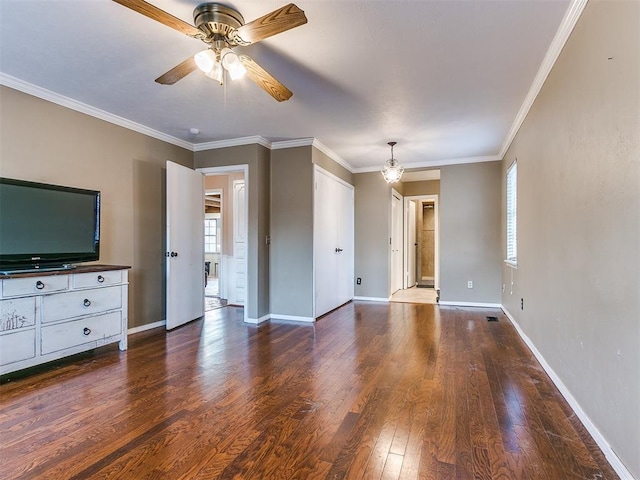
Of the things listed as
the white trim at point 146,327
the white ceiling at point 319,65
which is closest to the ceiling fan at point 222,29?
the white ceiling at point 319,65

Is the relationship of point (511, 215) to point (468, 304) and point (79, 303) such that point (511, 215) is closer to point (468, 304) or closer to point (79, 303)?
point (468, 304)

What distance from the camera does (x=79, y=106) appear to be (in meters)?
3.36

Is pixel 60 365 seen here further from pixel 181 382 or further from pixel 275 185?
pixel 275 185

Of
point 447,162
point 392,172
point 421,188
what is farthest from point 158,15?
point 421,188

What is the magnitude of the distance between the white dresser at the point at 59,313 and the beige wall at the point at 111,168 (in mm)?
657

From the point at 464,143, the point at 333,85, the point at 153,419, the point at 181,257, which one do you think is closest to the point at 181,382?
the point at 153,419

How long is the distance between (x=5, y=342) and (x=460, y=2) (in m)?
3.72

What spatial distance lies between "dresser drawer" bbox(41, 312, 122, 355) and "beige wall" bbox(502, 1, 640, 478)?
12.0ft

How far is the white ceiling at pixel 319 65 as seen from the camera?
2.04 metres

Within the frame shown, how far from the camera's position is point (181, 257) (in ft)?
14.0

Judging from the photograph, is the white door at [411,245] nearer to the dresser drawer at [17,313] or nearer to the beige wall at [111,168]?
the beige wall at [111,168]

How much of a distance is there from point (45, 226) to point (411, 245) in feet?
22.5

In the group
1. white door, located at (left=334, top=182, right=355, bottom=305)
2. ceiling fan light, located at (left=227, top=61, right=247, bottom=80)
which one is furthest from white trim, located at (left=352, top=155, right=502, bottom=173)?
ceiling fan light, located at (left=227, top=61, right=247, bottom=80)

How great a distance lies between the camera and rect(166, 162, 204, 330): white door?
4.09 m
